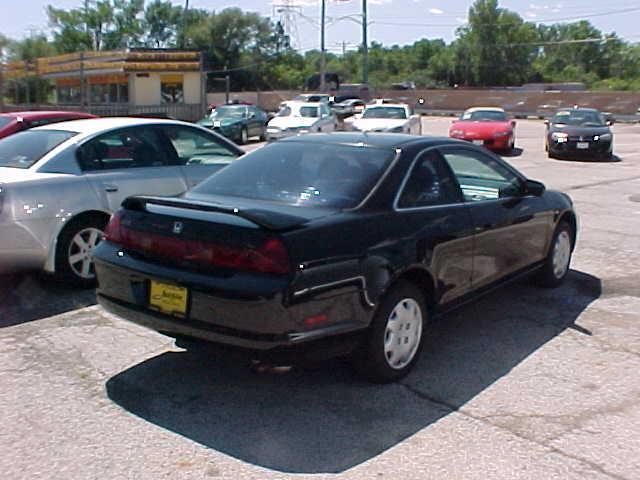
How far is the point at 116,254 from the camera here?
420 centimetres

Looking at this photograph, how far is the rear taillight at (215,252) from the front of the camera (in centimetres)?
356

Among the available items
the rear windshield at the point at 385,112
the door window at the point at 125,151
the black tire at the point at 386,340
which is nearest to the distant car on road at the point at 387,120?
the rear windshield at the point at 385,112

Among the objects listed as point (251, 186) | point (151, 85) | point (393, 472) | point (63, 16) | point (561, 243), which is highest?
point (63, 16)

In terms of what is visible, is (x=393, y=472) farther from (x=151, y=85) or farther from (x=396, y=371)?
(x=151, y=85)

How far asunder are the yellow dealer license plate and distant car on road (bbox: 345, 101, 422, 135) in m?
15.4

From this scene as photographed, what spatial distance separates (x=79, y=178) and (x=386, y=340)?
10.7ft

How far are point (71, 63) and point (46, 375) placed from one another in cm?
4449

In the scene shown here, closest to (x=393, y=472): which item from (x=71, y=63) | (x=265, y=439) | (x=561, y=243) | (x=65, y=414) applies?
(x=265, y=439)

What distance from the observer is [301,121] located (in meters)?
22.4

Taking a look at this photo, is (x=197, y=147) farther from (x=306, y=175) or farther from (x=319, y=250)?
(x=319, y=250)

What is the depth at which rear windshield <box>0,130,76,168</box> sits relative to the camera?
6.07 metres

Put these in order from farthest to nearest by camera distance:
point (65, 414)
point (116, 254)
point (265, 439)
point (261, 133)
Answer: point (261, 133)
point (116, 254)
point (65, 414)
point (265, 439)

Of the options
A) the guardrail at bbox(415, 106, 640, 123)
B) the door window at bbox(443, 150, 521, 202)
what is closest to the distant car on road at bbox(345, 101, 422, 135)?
the door window at bbox(443, 150, 521, 202)

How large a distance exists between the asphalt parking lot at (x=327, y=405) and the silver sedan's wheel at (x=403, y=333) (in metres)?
0.16
